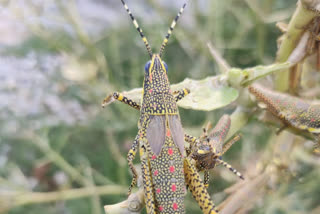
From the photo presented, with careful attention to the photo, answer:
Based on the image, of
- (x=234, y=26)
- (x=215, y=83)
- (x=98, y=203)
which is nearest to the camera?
(x=215, y=83)

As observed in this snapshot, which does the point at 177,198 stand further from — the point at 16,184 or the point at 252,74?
the point at 16,184

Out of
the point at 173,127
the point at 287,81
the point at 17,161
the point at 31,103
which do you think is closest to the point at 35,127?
the point at 31,103

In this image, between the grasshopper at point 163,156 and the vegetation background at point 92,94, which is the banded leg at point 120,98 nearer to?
the grasshopper at point 163,156

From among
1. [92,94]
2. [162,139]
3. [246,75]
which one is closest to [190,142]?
[162,139]

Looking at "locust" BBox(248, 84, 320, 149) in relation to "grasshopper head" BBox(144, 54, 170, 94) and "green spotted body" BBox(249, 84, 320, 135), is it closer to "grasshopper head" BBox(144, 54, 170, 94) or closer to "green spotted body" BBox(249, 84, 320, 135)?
"green spotted body" BBox(249, 84, 320, 135)

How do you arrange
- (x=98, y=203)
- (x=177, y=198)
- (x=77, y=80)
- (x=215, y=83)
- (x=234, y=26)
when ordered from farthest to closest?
(x=234, y=26) < (x=77, y=80) < (x=98, y=203) < (x=215, y=83) < (x=177, y=198)

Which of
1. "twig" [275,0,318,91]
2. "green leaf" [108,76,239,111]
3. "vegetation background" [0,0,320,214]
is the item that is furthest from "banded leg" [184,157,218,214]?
"vegetation background" [0,0,320,214]

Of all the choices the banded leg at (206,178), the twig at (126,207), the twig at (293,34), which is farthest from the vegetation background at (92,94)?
the twig at (126,207)
